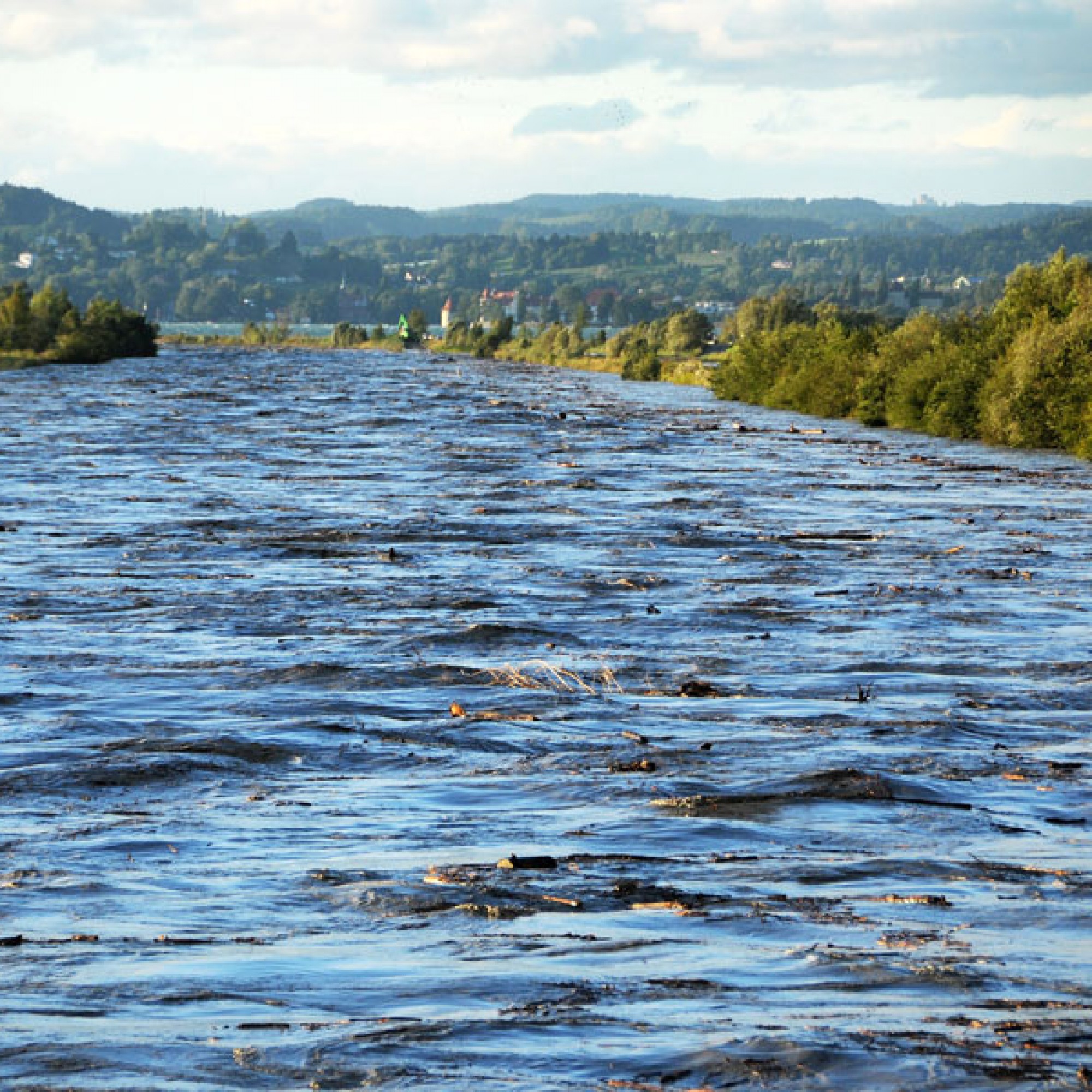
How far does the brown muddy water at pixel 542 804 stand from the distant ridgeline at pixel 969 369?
35.9 metres

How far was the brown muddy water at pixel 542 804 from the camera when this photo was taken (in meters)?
11.8

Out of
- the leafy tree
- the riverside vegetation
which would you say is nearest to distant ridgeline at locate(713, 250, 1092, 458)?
the riverside vegetation

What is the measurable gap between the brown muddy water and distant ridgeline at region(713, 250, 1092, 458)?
1414 inches

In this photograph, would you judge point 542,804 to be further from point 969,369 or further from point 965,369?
point 965,369

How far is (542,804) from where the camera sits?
61.7ft

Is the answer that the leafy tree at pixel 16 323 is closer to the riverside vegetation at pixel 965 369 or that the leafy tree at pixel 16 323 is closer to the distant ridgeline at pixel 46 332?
the distant ridgeline at pixel 46 332

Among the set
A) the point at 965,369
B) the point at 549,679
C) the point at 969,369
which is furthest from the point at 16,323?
the point at 549,679

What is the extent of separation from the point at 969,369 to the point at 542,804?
74.0 m

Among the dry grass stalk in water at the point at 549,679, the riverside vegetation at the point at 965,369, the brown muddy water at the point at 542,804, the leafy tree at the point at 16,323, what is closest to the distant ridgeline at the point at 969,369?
the riverside vegetation at the point at 965,369

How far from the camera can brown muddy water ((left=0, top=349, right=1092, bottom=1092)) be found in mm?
11820

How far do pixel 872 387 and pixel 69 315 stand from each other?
116 meters

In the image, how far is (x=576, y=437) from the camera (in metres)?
84.9

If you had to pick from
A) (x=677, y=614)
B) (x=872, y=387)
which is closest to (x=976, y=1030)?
(x=677, y=614)

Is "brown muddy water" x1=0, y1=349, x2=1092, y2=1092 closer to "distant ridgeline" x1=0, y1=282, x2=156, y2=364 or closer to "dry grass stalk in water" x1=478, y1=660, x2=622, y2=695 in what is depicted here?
"dry grass stalk in water" x1=478, y1=660, x2=622, y2=695
